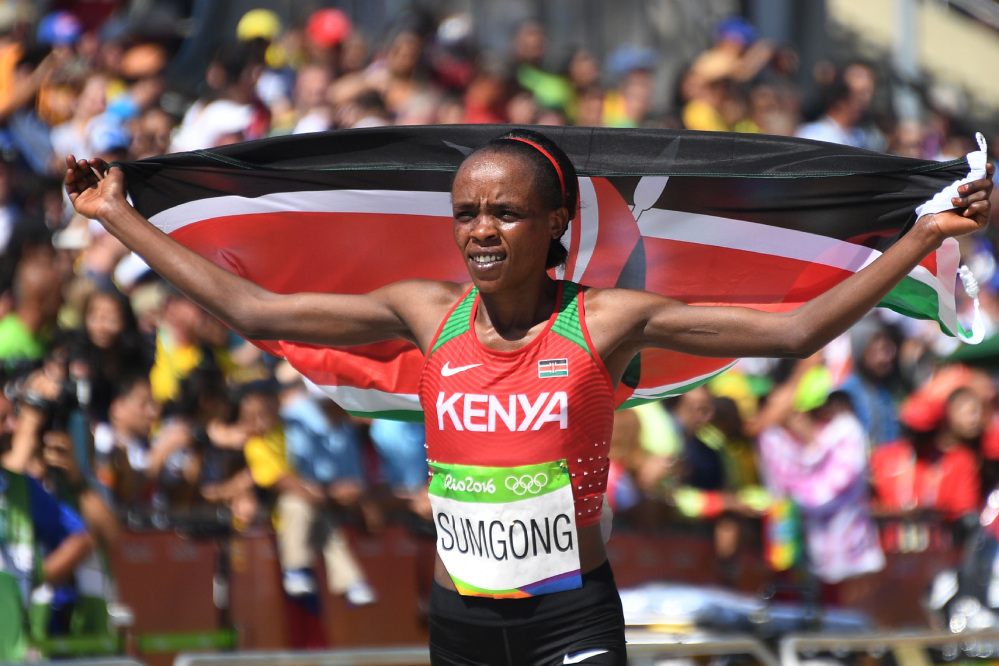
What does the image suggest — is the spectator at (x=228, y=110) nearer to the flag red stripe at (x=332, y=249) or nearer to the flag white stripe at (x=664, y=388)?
the flag red stripe at (x=332, y=249)

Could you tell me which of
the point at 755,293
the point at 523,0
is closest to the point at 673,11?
the point at 523,0

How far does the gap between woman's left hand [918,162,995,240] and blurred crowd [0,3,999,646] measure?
356 centimetres

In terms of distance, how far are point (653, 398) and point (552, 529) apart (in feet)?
4.61

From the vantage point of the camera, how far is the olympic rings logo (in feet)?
11.2

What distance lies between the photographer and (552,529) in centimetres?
343

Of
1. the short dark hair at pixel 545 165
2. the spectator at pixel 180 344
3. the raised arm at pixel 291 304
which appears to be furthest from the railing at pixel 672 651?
the short dark hair at pixel 545 165

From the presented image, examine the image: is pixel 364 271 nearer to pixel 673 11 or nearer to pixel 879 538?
pixel 879 538

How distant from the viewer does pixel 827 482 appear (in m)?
8.07

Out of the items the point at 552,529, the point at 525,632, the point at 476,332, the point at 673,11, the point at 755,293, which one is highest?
the point at 673,11

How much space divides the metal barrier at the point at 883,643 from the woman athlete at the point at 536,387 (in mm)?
2872

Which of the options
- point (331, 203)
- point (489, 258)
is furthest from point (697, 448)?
point (489, 258)

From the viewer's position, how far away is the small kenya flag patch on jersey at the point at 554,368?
3.45m

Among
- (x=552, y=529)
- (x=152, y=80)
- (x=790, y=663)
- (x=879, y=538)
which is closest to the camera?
(x=552, y=529)

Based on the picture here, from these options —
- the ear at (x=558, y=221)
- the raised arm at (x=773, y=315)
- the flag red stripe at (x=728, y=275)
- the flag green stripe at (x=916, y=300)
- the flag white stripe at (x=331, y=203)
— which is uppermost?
the flag white stripe at (x=331, y=203)
